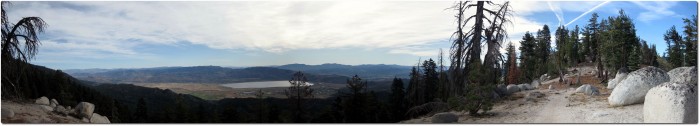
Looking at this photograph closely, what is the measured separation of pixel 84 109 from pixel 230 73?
240 centimetres

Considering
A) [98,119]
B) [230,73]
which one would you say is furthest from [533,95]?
[98,119]

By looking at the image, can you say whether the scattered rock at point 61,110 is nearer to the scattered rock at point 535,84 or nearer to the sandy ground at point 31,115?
the sandy ground at point 31,115

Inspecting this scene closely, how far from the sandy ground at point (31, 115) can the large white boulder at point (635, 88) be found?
8.90 metres

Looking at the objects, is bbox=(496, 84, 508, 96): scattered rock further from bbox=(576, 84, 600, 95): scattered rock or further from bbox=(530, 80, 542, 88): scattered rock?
bbox=(530, 80, 542, 88): scattered rock

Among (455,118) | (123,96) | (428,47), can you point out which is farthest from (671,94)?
(123,96)

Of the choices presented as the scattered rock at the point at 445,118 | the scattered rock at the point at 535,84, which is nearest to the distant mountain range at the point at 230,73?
the scattered rock at the point at 445,118

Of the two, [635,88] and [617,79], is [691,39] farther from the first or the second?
[617,79]

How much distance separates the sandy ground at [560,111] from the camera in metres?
7.65

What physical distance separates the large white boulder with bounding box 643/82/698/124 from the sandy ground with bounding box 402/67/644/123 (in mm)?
364

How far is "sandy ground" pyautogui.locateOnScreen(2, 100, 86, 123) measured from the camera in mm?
7547

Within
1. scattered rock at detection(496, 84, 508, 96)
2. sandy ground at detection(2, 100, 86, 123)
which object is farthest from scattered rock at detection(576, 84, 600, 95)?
sandy ground at detection(2, 100, 86, 123)

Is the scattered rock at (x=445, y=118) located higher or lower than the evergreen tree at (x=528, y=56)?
lower

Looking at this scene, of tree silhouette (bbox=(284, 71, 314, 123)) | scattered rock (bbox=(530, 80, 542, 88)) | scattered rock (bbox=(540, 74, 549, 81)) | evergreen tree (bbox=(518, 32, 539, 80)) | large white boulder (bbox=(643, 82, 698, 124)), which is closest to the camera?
large white boulder (bbox=(643, 82, 698, 124))

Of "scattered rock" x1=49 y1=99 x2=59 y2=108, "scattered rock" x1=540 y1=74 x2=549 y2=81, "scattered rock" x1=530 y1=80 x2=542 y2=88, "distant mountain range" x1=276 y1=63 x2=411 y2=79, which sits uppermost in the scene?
"distant mountain range" x1=276 y1=63 x2=411 y2=79
